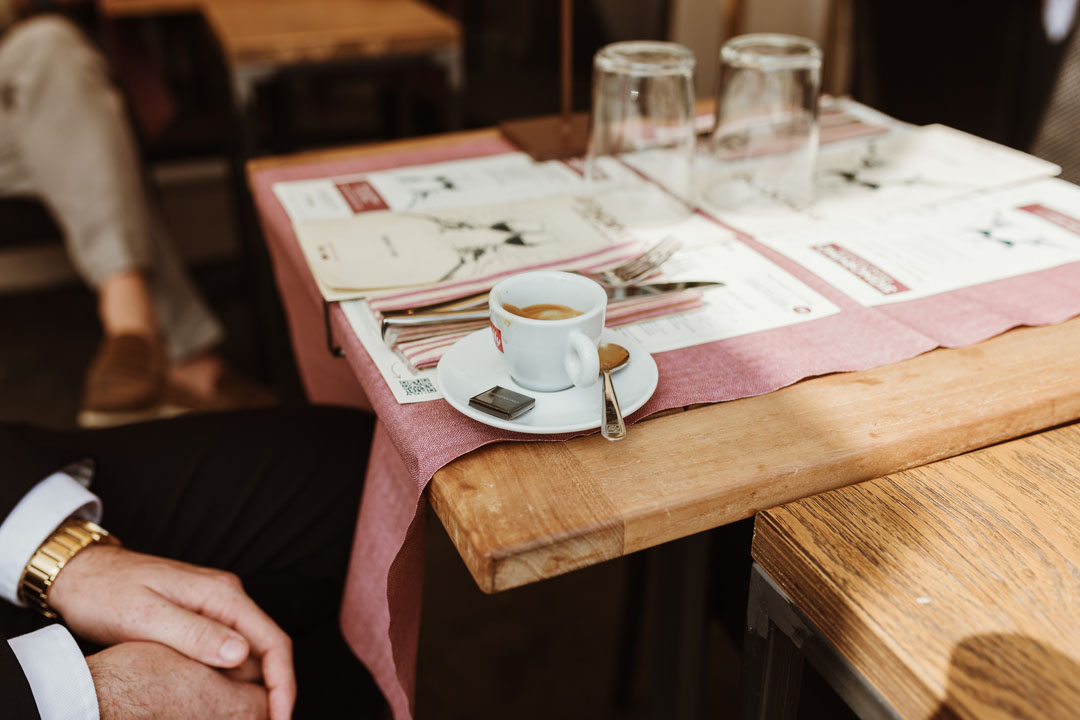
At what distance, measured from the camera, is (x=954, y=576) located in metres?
0.49

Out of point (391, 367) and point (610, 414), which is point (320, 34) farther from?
point (610, 414)

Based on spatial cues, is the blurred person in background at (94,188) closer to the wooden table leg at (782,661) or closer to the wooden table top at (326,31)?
→ the wooden table top at (326,31)

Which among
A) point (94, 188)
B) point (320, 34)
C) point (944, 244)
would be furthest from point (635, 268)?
point (94, 188)

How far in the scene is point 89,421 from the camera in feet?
5.84

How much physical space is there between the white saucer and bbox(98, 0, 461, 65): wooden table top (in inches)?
49.5

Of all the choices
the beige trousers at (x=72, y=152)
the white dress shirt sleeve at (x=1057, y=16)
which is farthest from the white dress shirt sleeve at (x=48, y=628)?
the white dress shirt sleeve at (x=1057, y=16)

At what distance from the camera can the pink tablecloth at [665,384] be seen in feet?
1.95

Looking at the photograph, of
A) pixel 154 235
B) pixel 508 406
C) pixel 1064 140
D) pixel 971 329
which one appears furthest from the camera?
pixel 154 235

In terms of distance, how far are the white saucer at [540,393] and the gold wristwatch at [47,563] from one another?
1.23ft

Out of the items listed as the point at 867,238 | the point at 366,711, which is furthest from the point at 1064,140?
the point at 366,711

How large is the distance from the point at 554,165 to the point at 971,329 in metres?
0.54

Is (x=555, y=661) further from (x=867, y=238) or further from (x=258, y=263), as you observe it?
(x=258, y=263)

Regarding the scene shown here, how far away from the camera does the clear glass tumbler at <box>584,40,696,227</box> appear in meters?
0.90

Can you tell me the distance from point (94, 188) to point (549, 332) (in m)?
1.64
